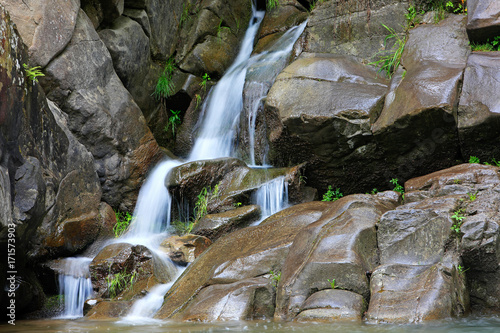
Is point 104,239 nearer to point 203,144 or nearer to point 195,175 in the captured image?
point 195,175

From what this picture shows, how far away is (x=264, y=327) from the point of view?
3.99m

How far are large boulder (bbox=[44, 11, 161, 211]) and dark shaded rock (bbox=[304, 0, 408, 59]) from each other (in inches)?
154

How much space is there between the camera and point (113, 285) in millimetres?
6363

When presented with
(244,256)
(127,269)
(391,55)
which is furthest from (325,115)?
(127,269)

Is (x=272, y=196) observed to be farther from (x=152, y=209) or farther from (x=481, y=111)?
(x=481, y=111)

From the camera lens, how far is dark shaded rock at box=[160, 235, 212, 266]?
6941 mm

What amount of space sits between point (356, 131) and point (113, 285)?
420cm

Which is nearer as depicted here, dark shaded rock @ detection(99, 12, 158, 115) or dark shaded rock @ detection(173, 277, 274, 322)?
dark shaded rock @ detection(173, 277, 274, 322)

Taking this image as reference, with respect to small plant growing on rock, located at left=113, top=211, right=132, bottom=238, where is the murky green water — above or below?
above

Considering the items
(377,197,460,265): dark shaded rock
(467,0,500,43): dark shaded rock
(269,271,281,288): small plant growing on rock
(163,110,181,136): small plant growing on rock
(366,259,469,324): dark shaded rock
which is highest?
(467,0,500,43): dark shaded rock

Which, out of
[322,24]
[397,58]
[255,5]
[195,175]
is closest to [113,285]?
[195,175]

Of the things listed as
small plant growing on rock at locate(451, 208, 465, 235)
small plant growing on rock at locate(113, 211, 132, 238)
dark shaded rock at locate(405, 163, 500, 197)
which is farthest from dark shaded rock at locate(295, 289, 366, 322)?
small plant growing on rock at locate(113, 211, 132, 238)

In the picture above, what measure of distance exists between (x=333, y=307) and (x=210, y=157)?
5.99 meters

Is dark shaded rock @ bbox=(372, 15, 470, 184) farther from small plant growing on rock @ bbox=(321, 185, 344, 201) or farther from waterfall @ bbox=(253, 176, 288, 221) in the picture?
waterfall @ bbox=(253, 176, 288, 221)
